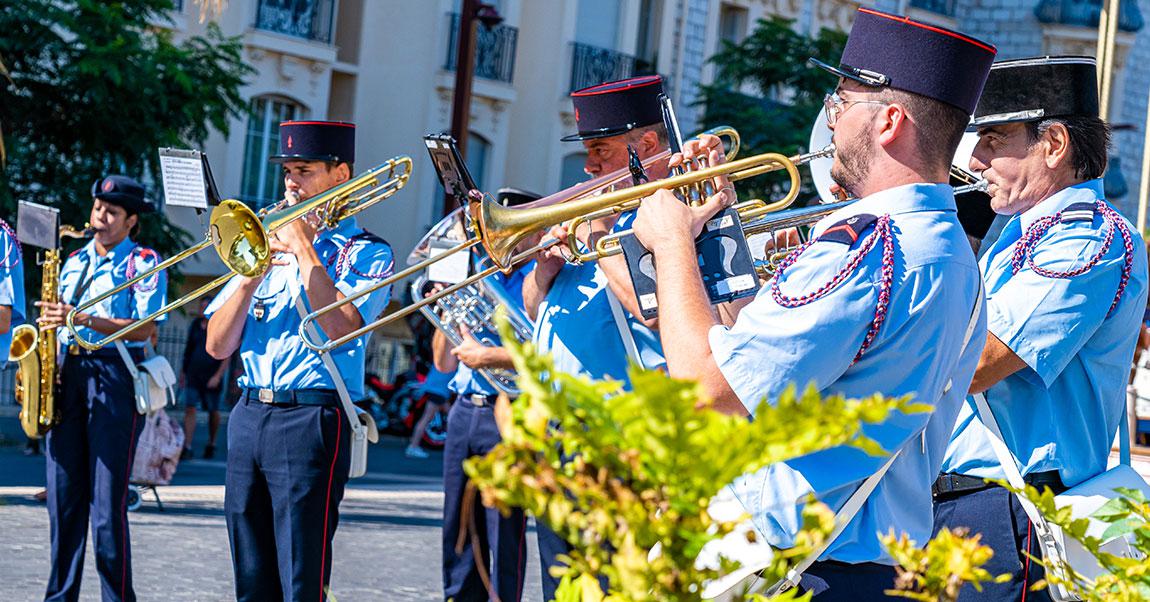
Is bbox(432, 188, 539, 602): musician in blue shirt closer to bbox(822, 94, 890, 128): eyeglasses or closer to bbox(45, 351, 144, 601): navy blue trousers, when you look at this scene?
bbox(45, 351, 144, 601): navy blue trousers

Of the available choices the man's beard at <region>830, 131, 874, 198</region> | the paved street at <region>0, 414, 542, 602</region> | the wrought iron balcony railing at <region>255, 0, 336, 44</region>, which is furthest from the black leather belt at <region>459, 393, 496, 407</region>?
the wrought iron balcony railing at <region>255, 0, 336, 44</region>

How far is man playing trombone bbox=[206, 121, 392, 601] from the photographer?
16.8 ft

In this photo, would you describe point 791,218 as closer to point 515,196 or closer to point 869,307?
point 869,307

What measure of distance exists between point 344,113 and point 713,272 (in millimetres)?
21024

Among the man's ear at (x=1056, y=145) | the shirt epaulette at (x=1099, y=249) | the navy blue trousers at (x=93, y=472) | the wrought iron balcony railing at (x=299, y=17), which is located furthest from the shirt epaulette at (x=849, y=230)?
the wrought iron balcony railing at (x=299, y=17)

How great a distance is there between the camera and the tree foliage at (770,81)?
73.4 feet

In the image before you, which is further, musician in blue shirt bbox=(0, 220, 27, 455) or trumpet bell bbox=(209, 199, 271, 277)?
musician in blue shirt bbox=(0, 220, 27, 455)

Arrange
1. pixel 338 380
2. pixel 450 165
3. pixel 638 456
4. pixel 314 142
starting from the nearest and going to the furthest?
1. pixel 638 456
2. pixel 450 165
3. pixel 338 380
4. pixel 314 142

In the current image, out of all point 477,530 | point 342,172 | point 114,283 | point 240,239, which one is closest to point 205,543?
point 114,283

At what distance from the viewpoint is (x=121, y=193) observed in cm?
727

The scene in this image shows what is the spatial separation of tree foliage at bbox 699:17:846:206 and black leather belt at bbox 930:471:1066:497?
18652 mm

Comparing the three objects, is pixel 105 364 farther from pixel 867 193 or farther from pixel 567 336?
pixel 867 193

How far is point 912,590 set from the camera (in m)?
1.99

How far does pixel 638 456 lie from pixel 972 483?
7.05ft
